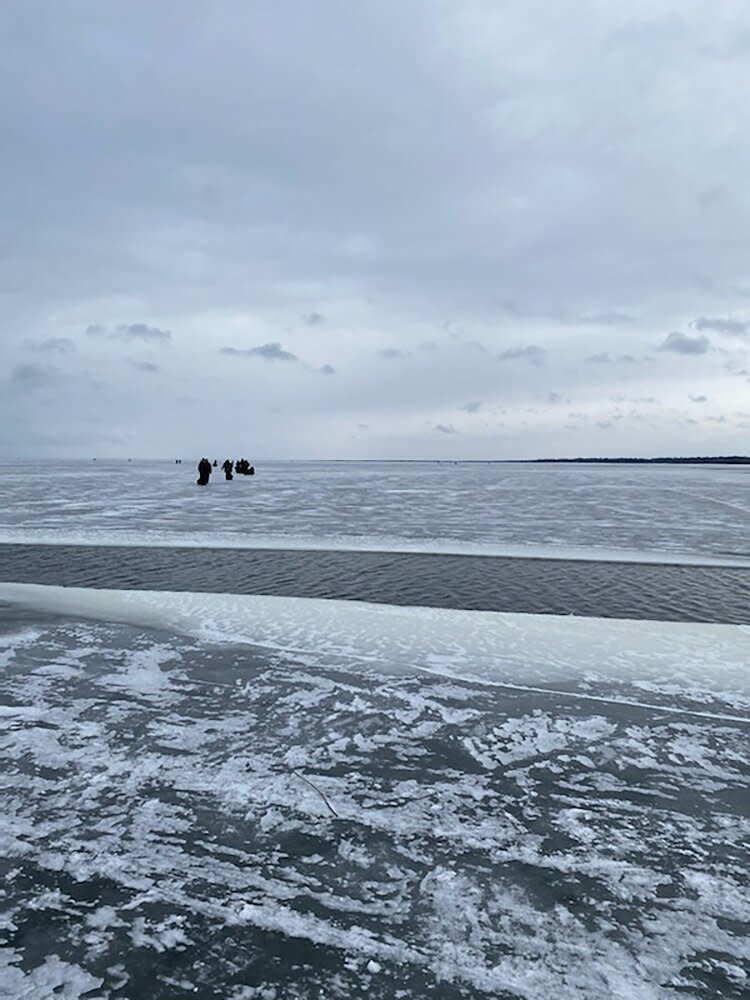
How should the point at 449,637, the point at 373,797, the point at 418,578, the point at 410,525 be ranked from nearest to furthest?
the point at 373,797 → the point at 449,637 → the point at 418,578 → the point at 410,525

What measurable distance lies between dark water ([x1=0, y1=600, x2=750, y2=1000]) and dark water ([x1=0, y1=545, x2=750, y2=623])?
13.3 ft

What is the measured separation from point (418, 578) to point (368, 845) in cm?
813

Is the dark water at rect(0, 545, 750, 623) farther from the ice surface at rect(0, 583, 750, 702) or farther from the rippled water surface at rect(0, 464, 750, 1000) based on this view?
the ice surface at rect(0, 583, 750, 702)

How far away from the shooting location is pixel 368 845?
11.1 feet

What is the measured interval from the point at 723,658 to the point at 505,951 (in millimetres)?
5394

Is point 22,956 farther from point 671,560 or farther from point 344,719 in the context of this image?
point 671,560

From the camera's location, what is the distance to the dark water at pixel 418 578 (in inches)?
376

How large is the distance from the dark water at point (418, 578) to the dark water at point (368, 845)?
4043mm

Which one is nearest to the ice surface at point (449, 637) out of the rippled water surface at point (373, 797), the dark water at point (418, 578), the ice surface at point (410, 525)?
the rippled water surface at point (373, 797)

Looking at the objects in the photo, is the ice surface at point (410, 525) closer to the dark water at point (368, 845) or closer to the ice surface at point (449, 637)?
the ice surface at point (449, 637)

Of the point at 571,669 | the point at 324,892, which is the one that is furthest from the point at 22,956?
the point at 571,669

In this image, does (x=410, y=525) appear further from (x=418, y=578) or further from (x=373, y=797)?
(x=373, y=797)

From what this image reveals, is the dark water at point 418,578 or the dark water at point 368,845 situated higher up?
the dark water at point 368,845

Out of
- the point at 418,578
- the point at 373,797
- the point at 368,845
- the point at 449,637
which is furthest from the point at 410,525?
A: the point at 368,845
